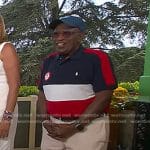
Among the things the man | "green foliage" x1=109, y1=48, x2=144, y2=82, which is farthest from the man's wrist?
"green foliage" x1=109, y1=48, x2=144, y2=82

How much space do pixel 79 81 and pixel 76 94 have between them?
88 mm

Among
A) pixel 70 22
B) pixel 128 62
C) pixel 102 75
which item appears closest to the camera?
pixel 102 75

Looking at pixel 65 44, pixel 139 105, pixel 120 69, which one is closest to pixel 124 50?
pixel 120 69

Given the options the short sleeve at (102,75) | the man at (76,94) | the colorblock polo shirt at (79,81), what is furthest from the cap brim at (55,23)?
the short sleeve at (102,75)

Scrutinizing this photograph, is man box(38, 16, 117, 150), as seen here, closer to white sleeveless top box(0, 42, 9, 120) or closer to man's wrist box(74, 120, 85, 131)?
man's wrist box(74, 120, 85, 131)

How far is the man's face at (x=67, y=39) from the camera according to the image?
247cm

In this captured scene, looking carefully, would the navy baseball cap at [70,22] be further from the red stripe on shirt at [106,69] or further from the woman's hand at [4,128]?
the woman's hand at [4,128]

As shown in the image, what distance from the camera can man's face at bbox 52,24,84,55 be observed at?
2.47 metres

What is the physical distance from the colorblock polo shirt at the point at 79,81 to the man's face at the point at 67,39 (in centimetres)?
5

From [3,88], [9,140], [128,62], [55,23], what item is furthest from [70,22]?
[128,62]

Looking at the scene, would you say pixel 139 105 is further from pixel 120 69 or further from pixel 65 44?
pixel 120 69

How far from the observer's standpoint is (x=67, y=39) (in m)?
2.47

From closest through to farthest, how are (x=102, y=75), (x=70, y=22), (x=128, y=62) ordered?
(x=102, y=75)
(x=70, y=22)
(x=128, y=62)

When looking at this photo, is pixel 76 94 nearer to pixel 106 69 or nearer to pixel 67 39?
pixel 106 69
